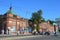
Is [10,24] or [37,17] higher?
[37,17]

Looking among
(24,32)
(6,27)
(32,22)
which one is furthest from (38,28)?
(6,27)

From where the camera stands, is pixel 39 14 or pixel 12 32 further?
pixel 39 14

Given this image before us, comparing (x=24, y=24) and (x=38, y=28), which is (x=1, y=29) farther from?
(x=38, y=28)

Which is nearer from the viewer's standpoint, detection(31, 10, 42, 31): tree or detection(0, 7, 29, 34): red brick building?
detection(0, 7, 29, 34): red brick building

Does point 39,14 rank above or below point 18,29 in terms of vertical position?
above

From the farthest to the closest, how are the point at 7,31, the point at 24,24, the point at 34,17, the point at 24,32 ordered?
the point at 34,17, the point at 24,24, the point at 24,32, the point at 7,31

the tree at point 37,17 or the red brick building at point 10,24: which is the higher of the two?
the tree at point 37,17

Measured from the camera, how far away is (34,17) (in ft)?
433

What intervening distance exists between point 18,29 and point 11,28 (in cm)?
618

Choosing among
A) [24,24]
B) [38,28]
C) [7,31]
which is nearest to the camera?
[7,31]

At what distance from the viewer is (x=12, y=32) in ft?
326

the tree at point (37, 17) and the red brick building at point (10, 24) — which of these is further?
the tree at point (37, 17)

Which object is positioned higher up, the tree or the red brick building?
the tree

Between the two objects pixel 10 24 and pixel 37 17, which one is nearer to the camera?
pixel 10 24
